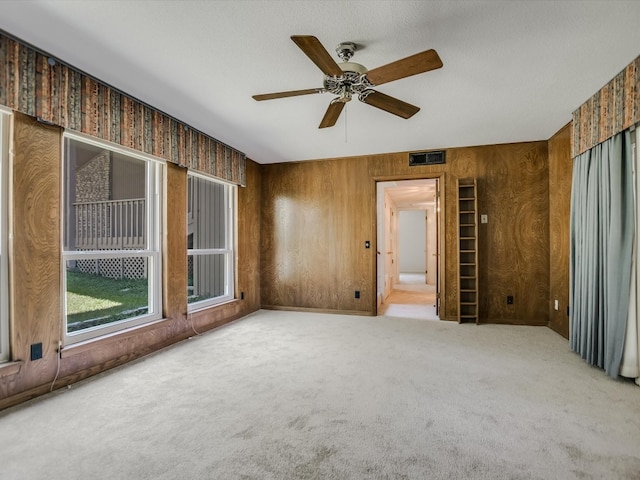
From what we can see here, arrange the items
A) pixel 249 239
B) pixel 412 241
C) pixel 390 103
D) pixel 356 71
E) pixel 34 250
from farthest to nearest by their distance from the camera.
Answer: pixel 412 241
pixel 249 239
pixel 390 103
pixel 34 250
pixel 356 71

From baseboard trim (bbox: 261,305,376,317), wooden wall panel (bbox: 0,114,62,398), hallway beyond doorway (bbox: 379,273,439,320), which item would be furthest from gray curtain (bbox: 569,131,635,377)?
wooden wall panel (bbox: 0,114,62,398)

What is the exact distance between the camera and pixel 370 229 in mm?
4910

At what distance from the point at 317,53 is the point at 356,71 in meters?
0.35

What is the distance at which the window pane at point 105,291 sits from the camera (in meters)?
5.05

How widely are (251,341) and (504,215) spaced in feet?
12.1

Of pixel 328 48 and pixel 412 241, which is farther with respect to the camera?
pixel 412 241

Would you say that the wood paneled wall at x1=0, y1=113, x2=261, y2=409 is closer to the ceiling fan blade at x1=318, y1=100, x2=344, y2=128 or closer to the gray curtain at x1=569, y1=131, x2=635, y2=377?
the ceiling fan blade at x1=318, y1=100, x2=344, y2=128

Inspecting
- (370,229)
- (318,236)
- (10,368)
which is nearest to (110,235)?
(318,236)

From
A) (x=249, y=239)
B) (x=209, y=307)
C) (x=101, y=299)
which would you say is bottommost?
(x=101, y=299)

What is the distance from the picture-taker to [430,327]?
413 centimetres

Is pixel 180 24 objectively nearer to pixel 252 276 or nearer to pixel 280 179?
pixel 280 179

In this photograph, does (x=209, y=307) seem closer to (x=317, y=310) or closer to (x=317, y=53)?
(x=317, y=310)

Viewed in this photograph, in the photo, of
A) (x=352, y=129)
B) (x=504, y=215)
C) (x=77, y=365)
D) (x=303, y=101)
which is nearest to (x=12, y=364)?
(x=77, y=365)

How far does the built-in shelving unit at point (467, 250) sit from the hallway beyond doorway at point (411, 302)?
461 millimetres
